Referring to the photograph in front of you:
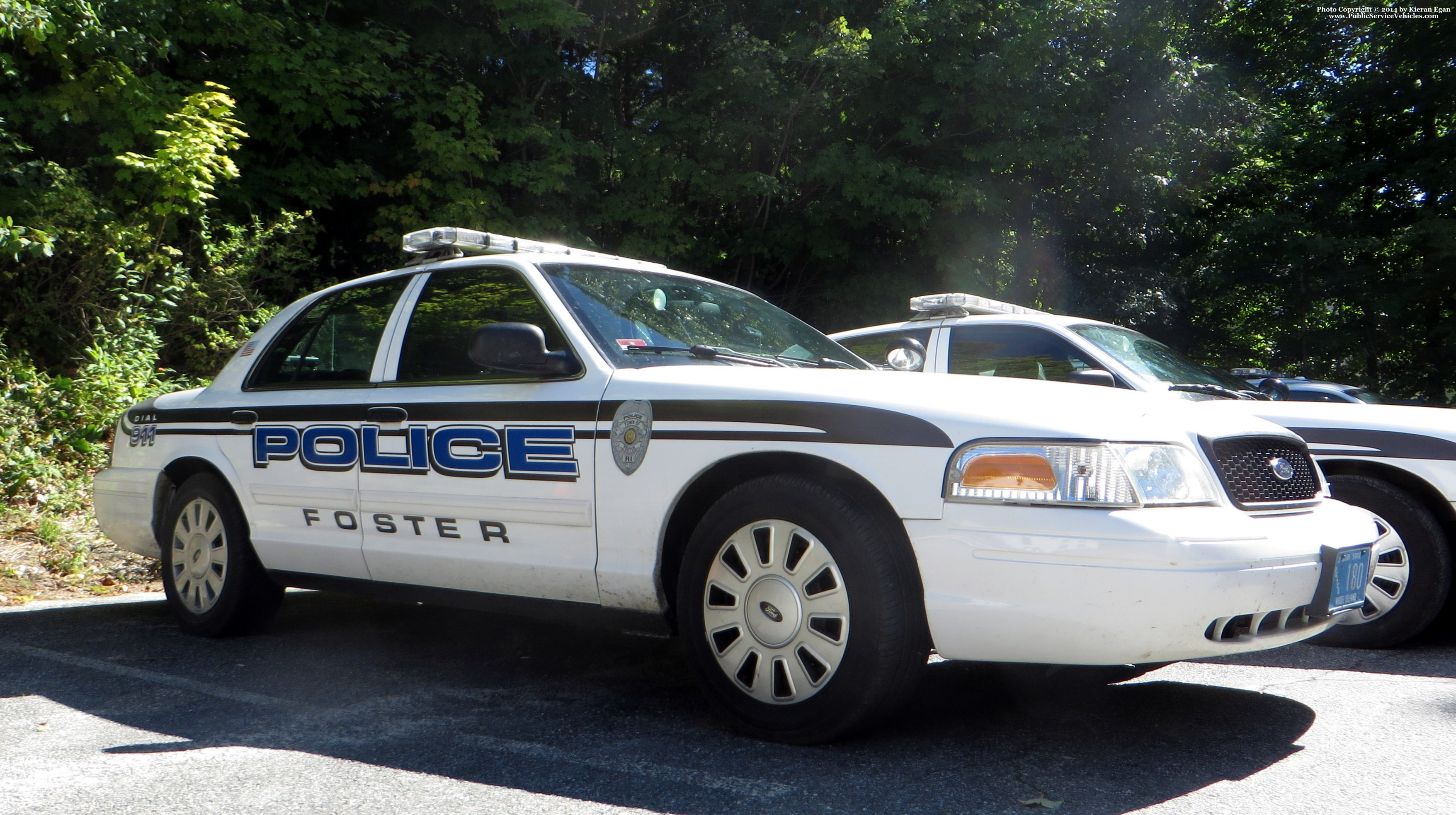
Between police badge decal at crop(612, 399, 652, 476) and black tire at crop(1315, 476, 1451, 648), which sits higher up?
police badge decal at crop(612, 399, 652, 476)

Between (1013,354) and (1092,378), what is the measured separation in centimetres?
101

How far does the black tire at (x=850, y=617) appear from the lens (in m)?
3.16

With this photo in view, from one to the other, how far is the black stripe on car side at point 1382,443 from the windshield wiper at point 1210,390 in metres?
0.74

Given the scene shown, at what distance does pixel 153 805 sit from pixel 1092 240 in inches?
805

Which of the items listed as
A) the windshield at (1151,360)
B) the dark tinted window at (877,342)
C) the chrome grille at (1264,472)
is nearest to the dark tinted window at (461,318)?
the chrome grille at (1264,472)

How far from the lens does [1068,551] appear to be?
9.83 ft

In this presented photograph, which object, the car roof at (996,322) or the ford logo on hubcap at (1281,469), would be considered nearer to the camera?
the ford logo on hubcap at (1281,469)

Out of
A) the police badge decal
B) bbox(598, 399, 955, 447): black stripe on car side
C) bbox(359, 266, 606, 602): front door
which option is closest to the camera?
bbox(598, 399, 955, 447): black stripe on car side

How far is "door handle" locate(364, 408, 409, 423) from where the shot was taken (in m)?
4.41

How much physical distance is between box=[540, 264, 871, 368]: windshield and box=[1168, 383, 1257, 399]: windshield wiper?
1.98 m

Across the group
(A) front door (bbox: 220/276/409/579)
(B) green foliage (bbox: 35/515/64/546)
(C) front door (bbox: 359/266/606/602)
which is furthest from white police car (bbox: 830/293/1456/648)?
(B) green foliage (bbox: 35/515/64/546)

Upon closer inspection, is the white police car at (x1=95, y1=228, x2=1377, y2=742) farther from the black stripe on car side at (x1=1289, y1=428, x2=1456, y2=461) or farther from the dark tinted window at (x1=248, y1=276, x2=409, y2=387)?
the black stripe on car side at (x1=1289, y1=428, x2=1456, y2=461)

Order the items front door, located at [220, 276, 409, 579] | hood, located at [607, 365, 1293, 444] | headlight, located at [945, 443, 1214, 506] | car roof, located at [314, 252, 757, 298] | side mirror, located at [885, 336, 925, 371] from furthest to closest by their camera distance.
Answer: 1. side mirror, located at [885, 336, 925, 371]
2. front door, located at [220, 276, 409, 579]
3. car roof, located at [314, 252, 757, 298]
4. hood, located at [607, 365, 1293, 444]
5. headlight, located at [945, 443, 1214, 506]

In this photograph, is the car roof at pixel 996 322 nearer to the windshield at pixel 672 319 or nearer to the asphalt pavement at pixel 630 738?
the windshield at pixel 672 319
